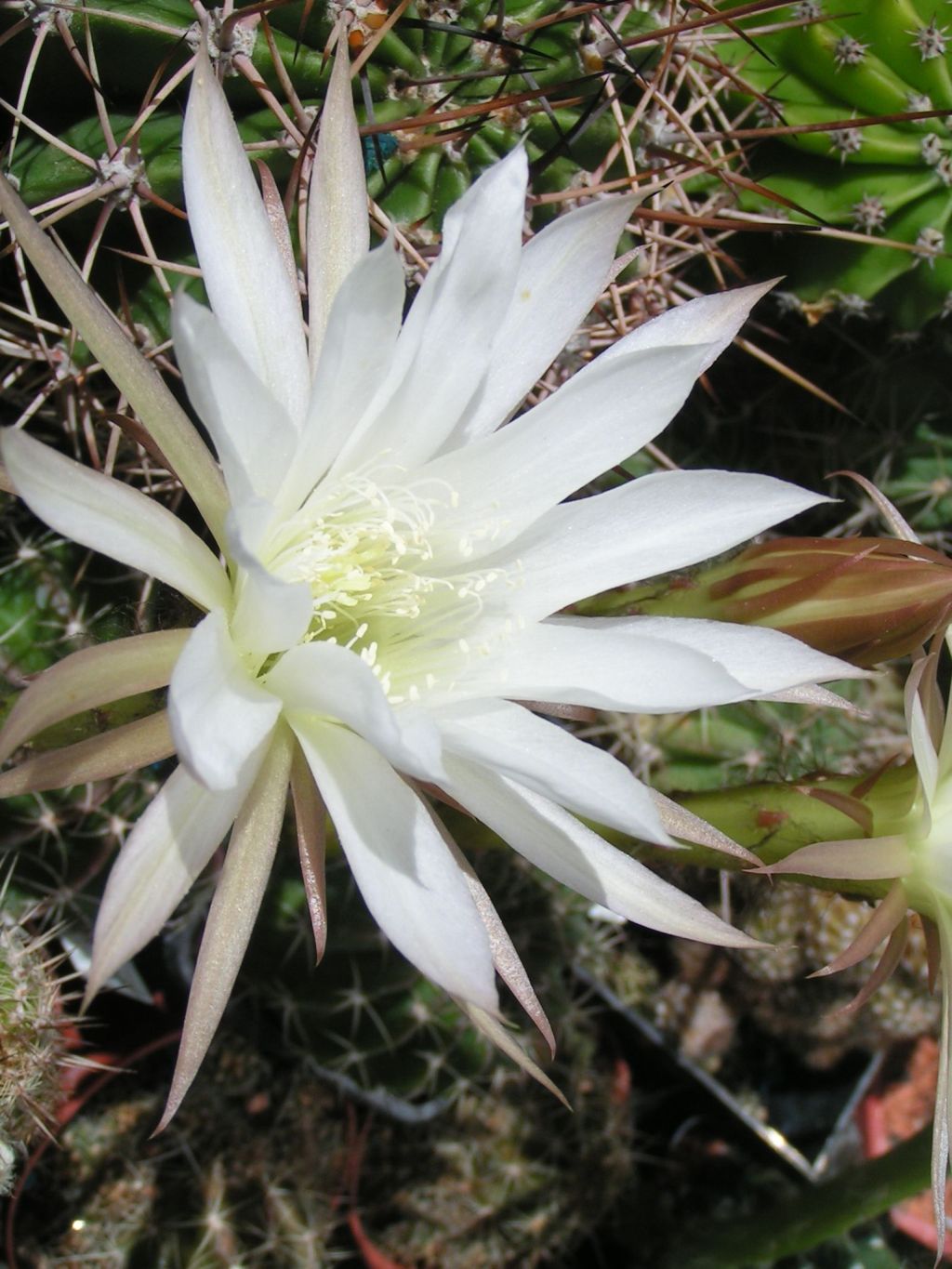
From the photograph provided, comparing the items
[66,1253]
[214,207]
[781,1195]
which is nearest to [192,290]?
[214,207]

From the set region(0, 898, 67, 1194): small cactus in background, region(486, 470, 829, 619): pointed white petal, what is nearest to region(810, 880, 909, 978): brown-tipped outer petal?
region(486, 470, 829, 619): pointed white petal

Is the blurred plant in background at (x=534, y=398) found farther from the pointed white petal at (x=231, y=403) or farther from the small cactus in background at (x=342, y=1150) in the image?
the pointed white petal at (x=231, y=403)

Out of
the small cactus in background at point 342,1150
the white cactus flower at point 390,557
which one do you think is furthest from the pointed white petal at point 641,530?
the small cactus in background at point 342,1150

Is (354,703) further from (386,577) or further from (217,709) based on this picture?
(386,577)

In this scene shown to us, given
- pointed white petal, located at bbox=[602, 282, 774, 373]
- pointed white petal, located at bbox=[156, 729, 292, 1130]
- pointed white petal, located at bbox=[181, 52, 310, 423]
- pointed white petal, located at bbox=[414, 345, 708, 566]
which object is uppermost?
pointed white petal, located at bbox=[181, 52, 310, 423]

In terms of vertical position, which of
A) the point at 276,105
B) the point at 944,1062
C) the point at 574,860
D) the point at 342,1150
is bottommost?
the point at 342,1150

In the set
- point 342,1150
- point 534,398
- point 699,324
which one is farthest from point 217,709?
point 342,1150

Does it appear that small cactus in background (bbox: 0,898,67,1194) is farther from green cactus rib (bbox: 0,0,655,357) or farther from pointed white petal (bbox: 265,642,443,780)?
green cactus rib (bbox: 0,0,655,357)
